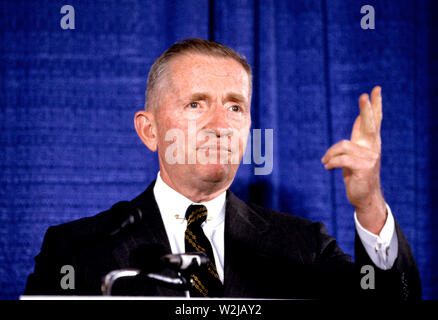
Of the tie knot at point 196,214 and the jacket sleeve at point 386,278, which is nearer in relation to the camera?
the jacket sleeve at point 386,278

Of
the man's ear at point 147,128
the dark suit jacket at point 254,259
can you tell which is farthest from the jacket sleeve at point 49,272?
the man's ear at point 147,128

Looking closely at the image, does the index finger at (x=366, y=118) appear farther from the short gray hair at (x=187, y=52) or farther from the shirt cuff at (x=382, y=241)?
the short gray hair at (x=187, y=52)

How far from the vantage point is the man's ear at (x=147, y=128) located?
1471 millimetres

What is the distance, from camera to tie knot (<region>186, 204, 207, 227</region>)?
1335 millimetres

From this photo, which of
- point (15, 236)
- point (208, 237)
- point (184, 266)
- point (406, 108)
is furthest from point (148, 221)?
point (406, 108)

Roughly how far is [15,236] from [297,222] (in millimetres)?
935

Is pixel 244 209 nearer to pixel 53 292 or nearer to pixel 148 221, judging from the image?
pixel 148 221

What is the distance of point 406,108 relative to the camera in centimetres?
167

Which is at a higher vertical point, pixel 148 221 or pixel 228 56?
pixel 228 56

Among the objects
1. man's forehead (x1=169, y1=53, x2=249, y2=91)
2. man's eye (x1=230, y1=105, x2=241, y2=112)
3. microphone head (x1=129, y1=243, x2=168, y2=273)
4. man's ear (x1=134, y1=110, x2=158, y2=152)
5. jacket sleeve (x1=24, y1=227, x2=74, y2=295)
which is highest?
man's forehead (x1=169, y1=53, x2=249, y2=91)

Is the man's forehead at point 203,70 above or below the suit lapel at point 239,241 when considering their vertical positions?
above

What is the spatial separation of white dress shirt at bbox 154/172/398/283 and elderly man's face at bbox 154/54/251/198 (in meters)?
0.05

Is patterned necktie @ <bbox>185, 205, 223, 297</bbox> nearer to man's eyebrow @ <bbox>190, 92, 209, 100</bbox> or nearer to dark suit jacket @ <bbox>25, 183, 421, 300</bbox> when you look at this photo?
dark suit jacket @ <bbox>25, 183, 421, 300</bbox>

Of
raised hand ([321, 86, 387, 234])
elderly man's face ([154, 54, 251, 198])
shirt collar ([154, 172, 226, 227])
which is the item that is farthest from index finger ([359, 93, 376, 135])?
shirt collar ([154, 172, 226, 227])
